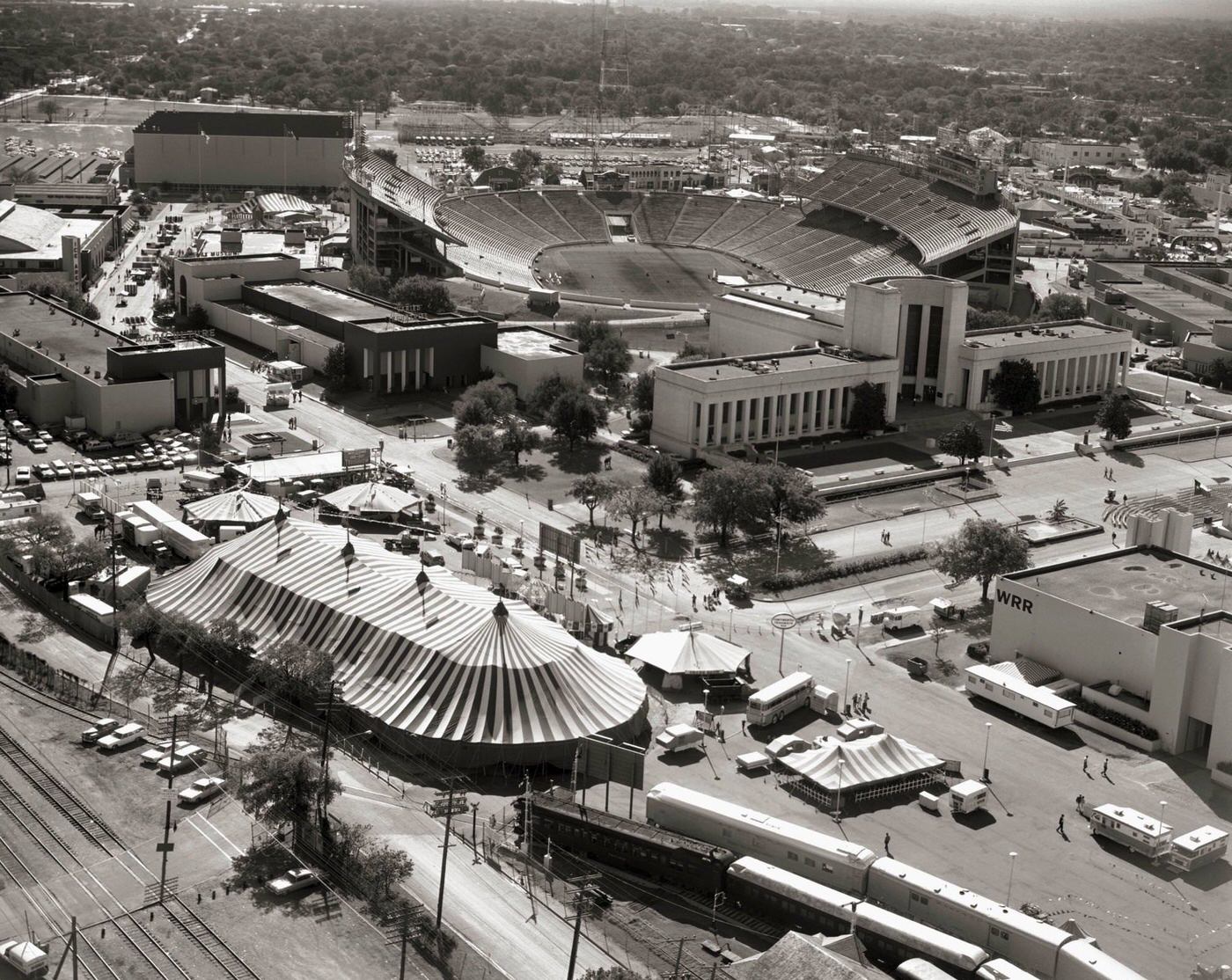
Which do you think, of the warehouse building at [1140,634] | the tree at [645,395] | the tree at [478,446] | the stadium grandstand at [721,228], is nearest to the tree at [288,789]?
the warehouse building at [1140,634]

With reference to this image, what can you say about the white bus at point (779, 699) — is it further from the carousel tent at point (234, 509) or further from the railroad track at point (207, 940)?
the carousel tent at point (234, 509)

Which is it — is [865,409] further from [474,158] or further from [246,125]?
[474,158]

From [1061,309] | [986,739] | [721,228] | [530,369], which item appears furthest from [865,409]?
[721,228]

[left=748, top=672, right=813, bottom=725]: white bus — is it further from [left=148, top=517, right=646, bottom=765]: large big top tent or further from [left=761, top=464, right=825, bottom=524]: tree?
[left=761, top=464, right=825, bottom=524]: tree

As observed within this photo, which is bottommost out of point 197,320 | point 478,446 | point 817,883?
point 817,883

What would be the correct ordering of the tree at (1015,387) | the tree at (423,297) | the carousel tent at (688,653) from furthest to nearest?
the tree at (423,297)
the tree at (1015,387)
the carousel tent at (688,653)

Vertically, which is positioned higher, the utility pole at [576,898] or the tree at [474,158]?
the tree at [474,158]
